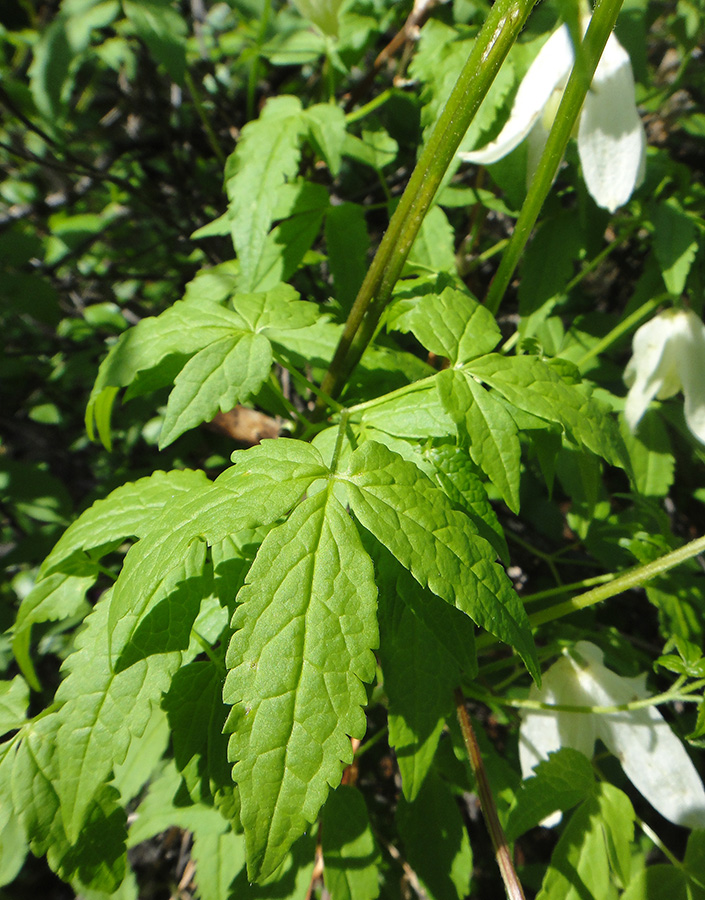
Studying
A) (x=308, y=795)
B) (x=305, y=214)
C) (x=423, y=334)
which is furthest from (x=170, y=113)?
(x=308, y=795)

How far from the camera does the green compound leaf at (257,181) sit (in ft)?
3.36

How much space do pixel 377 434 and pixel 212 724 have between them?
414 millimetres

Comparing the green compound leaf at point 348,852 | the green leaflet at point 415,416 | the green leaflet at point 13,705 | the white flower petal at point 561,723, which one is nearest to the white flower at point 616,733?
the white flower petal at point 561,723

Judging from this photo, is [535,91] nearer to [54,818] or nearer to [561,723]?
[561,723]

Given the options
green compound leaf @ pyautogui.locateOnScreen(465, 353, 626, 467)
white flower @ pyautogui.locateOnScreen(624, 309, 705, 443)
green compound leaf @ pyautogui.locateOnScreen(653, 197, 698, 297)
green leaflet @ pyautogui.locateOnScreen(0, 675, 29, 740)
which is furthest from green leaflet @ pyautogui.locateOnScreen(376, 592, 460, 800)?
green compound leaf @ pyautogui.locateOnScreen(653, 197, 698, 297)

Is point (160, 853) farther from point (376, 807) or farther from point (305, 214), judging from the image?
point (305, 214)

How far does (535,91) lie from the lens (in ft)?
3.18

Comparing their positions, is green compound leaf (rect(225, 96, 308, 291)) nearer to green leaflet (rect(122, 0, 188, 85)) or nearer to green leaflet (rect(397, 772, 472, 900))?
green leaflet (rect(122, 0, 188, 85))

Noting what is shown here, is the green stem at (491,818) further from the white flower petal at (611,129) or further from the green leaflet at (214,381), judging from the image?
the white flower petal at (611,129)

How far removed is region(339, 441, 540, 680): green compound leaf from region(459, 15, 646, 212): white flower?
61 cm

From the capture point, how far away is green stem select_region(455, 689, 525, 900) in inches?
31.5

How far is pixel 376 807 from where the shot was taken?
4.91 feet

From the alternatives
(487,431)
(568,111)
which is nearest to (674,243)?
(568,111)

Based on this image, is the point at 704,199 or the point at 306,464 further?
the point at 704,199
